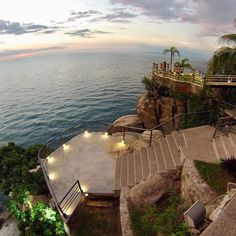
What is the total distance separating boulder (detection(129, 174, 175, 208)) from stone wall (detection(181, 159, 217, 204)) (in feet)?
2.68

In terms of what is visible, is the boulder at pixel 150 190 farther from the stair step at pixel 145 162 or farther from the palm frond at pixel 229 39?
the palm frond at pixel 229 39

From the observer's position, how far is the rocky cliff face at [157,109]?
21.4 metres

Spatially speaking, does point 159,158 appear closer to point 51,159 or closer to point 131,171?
point 131,171

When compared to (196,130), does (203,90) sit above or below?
above

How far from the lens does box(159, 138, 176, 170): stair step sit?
35.9ft

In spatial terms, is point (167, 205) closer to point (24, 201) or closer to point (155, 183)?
point (155, 183)

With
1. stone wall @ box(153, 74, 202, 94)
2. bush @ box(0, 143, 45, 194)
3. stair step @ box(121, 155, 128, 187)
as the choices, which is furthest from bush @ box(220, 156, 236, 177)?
stone wall @ box(153, 74, 202, 94)

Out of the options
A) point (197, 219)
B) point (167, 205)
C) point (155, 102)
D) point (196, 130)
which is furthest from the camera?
point (155, 102)

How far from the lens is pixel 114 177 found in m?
12.2

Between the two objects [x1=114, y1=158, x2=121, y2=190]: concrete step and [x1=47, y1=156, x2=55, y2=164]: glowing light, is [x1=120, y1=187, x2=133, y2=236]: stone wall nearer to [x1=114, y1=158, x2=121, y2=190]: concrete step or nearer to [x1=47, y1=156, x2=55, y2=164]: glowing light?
[x1=114, y1=158, x2=121, y2=190]: concrete step

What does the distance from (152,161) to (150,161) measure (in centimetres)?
12

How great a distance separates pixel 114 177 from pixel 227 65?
12513 millimetres

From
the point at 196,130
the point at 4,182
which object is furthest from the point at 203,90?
the point at 4,182

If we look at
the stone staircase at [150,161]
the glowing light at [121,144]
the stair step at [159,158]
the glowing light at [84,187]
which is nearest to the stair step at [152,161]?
the stone staircase at [150,161]
